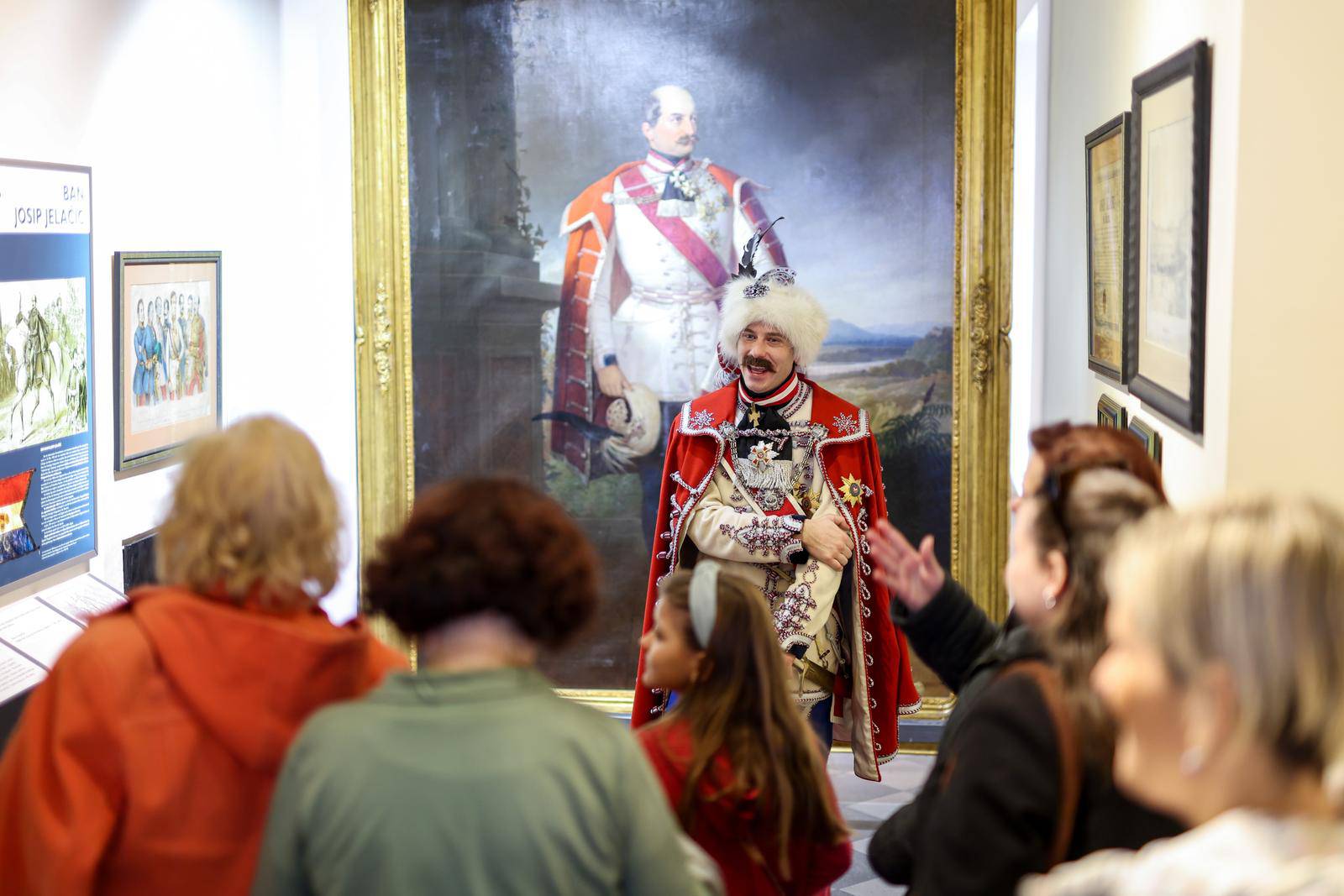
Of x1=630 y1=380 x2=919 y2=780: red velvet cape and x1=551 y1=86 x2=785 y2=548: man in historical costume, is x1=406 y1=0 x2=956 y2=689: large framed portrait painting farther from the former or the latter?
x1=630 y1=380 x2=919 y2=780: red velvet cape

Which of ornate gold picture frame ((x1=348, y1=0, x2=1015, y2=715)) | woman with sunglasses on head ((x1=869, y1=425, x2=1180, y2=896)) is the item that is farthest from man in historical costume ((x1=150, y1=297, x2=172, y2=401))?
woman with sunglasses on head ((x1=869, y1=425, x2=1180, y2=896))

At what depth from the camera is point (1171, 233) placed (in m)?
3.56

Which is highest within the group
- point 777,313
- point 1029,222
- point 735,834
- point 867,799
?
point 1029,222

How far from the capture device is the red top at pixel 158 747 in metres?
2.02

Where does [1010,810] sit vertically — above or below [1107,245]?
below

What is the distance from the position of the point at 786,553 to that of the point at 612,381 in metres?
2.06

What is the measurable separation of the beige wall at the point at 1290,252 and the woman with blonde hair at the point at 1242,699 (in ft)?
5.33

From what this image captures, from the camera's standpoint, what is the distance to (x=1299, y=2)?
2902mm

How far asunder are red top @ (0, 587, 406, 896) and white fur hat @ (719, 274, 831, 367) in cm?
277

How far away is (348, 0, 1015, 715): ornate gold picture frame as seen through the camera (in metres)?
6.04

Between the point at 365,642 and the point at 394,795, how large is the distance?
50 centimetres

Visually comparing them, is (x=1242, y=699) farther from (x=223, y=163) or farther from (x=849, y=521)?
(x=223, y=163)

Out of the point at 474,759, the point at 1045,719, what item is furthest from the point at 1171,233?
the point at 474,759

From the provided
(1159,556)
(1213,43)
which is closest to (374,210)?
(1213,43)
